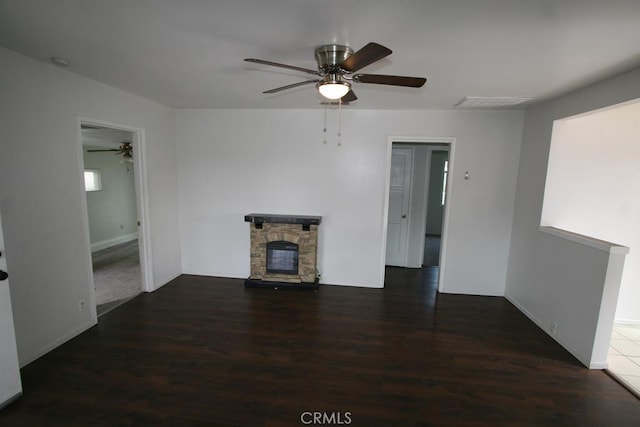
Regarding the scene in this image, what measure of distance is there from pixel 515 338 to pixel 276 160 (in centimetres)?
361

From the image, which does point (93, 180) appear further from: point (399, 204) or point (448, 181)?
→ point (448, 181)

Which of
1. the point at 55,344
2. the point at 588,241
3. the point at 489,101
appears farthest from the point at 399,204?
the point at 55,344

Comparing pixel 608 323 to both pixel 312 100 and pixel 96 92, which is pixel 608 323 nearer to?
pixel 312 100

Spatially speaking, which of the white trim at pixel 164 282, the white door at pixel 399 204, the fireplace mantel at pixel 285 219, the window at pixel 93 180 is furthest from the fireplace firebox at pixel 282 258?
the window at pixel 93 180

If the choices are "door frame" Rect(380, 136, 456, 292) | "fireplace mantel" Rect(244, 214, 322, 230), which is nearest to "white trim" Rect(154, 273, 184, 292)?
"fireplace mantel" Rect(244, 214, 322, 230)

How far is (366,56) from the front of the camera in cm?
155

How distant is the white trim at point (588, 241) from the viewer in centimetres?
232

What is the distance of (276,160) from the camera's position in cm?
412

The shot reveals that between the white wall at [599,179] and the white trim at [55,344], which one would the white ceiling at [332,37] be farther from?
the white trim at [55,344]

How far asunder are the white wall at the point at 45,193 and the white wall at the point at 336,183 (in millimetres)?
1407

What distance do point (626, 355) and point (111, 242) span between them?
8430mm

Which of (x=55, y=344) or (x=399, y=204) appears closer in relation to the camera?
(x=55, y=344)

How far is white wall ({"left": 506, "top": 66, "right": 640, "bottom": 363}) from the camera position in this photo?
2471 mm

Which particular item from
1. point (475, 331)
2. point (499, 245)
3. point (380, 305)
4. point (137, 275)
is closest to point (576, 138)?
point (499, 245)
